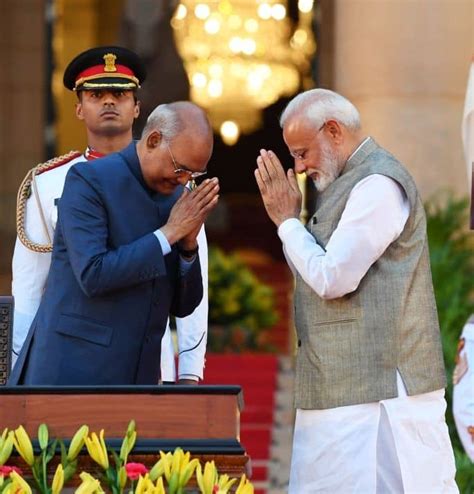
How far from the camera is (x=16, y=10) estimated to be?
1886 cm

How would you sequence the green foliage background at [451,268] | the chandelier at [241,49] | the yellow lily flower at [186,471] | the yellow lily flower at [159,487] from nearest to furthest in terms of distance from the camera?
1. the yellow lily flower at [159,487]
2. the yellow lily flower at [186,471]
3. the green foliage background at [451,268]
4. the chandelier at [241,49]

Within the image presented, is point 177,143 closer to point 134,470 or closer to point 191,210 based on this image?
point 191,210

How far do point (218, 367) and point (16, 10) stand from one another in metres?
7.18

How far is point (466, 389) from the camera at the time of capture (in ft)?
21.9

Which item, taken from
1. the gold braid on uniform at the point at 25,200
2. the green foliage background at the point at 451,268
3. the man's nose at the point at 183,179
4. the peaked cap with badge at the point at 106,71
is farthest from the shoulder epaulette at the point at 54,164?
the green foliage background at the point at 451,268

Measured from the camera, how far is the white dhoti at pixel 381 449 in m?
5.37

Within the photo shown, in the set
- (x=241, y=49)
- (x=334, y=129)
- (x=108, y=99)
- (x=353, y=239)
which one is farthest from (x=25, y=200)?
(x=241, y=49)

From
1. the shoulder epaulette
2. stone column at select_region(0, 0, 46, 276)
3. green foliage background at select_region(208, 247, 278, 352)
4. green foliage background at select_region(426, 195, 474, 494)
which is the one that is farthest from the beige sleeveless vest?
stone column at select_region(0, 0, 46, 276)

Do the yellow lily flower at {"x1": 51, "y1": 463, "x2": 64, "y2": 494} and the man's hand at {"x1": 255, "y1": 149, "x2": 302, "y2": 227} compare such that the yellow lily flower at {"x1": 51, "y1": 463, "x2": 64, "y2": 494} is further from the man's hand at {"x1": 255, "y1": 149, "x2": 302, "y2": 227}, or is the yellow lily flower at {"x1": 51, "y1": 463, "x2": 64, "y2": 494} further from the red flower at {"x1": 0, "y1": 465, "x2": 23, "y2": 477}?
the man's hand at {"x1": 255, "y1": 149, "x2": 302, "y2": 227}

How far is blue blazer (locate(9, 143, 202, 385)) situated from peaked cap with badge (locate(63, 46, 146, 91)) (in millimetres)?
864

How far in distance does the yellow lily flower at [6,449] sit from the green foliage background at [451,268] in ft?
15.2

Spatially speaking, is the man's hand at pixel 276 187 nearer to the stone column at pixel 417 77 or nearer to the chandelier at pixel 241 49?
the stone column at pixel 417 77

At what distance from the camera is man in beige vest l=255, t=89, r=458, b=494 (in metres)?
5.36

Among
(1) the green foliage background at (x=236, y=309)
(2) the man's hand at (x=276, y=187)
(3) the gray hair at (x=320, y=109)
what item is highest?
(1) the green foliage background at (x=236, y=309)
